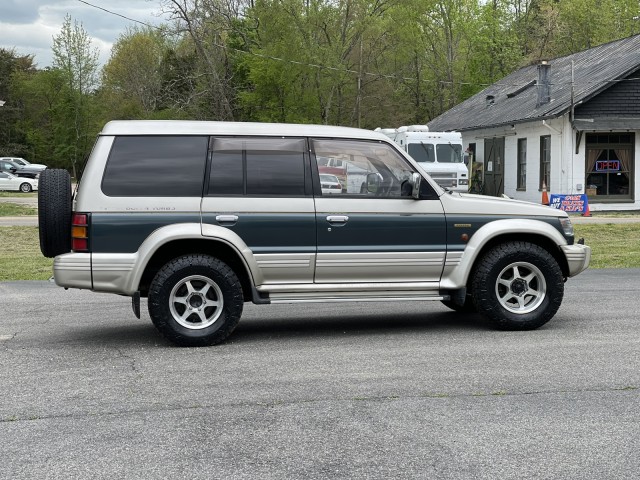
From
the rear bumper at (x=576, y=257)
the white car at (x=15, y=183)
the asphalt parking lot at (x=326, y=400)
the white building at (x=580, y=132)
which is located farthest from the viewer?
the white car at (x=15, y=183)

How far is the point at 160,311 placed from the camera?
→ 8.06 metres

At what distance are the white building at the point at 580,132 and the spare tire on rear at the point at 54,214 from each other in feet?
79.9

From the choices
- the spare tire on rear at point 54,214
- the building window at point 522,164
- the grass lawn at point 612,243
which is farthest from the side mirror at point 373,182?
the building window at point 522,164

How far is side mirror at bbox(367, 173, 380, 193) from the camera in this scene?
8625mm

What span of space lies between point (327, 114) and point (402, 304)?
133 ft

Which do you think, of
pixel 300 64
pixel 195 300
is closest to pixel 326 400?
pixel 195 300

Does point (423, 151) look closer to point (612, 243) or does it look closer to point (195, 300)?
point (612, 243)

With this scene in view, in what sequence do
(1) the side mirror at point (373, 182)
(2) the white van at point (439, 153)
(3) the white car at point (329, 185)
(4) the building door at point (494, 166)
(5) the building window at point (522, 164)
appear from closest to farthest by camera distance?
(3) the white car at point (329, 185) < (1) the side mirror at point (373, 182) < (2) the white van at point (439, 153) < (5) the building window at point (522, 164) < (4) the building door at point (494, 166)

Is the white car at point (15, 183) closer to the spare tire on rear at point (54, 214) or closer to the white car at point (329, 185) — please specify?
the spare tire on rear at point (54, 214)

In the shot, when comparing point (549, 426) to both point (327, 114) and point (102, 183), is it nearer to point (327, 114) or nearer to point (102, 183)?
point (102, 183)

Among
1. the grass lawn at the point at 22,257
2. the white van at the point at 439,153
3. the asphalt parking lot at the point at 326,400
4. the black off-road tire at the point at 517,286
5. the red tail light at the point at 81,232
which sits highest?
the white van at the point at 439,153

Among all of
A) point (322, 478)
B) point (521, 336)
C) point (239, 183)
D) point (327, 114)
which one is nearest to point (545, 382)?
point (521, 336)

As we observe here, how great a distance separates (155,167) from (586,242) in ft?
48.5

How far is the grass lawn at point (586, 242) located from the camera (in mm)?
15285
